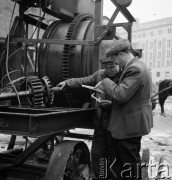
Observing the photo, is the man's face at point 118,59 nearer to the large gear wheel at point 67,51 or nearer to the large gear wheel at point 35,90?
the large gear wheel at point 35,90

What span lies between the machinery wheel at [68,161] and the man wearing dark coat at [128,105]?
50 centimetres

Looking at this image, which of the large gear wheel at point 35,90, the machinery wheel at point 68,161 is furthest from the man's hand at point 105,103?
the large gear wheel at point 35,90

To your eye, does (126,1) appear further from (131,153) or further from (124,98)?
(131,153)

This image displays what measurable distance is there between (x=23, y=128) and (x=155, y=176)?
2.87 meters

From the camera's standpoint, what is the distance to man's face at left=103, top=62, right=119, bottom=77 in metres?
3.99

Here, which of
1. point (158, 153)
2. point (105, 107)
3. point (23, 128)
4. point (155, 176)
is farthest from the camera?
point (158, 153)

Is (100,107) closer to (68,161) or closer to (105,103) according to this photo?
(105,103)

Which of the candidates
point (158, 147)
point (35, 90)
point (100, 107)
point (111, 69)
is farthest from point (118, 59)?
point (158, 147)

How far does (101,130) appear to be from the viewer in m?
4.38

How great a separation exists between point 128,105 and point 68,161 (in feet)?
3.30

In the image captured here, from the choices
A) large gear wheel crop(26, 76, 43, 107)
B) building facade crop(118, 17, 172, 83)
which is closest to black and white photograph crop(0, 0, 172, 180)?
large gear wheel crop(26, 76, 43, 107)

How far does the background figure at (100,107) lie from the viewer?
13.2 feet

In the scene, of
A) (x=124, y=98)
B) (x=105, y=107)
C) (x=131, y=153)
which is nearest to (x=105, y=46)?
(x=105, y=107)

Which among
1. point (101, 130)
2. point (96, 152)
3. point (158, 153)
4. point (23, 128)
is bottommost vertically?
point (158, 153)
